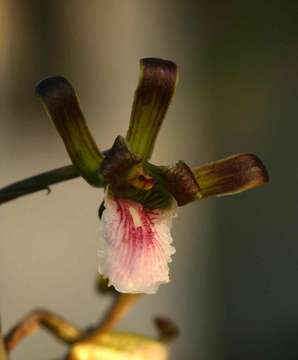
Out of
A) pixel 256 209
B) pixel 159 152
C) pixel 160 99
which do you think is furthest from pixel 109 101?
pixel 160 99

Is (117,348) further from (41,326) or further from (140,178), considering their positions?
(140,178)

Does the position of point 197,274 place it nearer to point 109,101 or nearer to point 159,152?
point 159,152

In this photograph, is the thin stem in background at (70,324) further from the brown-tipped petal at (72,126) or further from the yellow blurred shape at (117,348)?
the brown-tipped petal at (72,126)

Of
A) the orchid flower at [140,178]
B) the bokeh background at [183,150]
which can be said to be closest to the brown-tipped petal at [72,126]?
the orchid flower at [140,178]

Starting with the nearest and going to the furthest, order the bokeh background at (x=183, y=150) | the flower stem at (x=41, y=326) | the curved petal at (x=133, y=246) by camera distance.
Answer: the curved petal at (x=133, y=246), the flower stem at (x=41, y=326), the bokeh background at (x=183, y=150)

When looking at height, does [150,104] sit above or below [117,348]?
above

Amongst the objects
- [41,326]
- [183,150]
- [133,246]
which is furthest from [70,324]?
[183,150]
